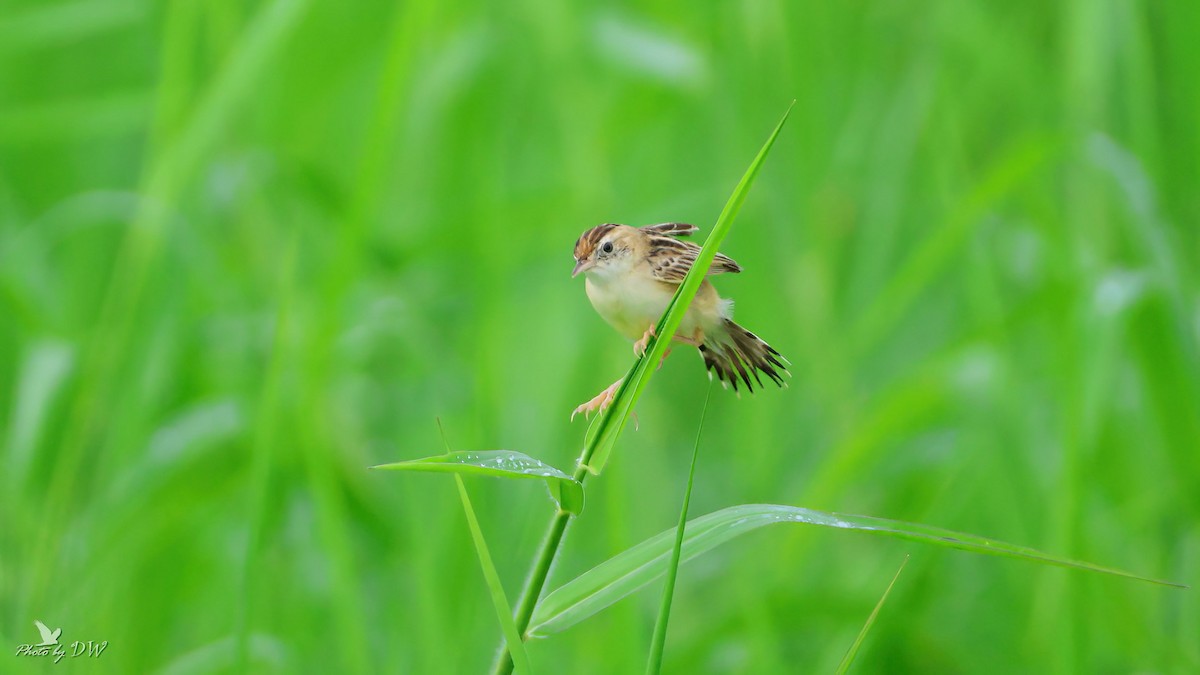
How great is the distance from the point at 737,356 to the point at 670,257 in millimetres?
268

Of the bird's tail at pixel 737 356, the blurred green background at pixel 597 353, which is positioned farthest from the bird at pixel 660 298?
the blurred green background at pixel 597 353

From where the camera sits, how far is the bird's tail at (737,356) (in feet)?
5.46

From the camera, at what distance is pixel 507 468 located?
47.8 inches

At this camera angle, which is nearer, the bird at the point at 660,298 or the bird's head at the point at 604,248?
the bird at the point at 660,298

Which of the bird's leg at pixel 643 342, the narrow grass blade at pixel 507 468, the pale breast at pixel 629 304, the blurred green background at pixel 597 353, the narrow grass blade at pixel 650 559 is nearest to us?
the narrow grass blade at pixel 507 468

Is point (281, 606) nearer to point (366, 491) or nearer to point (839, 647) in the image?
point (366, 491)

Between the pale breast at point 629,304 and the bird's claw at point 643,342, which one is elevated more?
the pale breast at point 629,304

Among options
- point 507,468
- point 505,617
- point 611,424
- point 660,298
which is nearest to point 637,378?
point 611,424

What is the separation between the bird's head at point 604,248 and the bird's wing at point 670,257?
4cm

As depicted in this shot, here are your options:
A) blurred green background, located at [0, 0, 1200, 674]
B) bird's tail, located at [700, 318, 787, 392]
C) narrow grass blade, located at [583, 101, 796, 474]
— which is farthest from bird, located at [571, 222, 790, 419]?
blurred green background, located at [0, 0, 1200, 674]

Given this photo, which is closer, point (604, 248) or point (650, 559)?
point (650, 559)

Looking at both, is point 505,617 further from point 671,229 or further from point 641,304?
point 671,229

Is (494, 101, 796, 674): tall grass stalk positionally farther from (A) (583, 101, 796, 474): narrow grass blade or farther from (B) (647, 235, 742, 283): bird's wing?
(B) (647, 235, 742, 283): bird's wing

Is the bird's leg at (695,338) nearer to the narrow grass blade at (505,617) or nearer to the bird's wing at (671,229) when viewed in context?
the bird's wing at (671,229)
